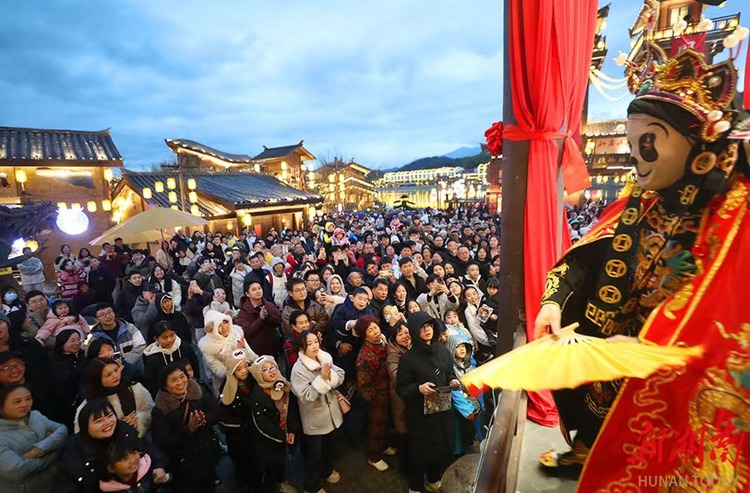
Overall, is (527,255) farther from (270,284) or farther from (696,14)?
(696,14)

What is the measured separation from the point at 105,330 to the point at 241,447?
9.78ft

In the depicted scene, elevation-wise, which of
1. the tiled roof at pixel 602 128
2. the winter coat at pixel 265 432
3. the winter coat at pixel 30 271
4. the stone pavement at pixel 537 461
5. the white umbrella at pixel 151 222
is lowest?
the winter coat at pixel 265 432

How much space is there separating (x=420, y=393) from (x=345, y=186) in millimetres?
36684

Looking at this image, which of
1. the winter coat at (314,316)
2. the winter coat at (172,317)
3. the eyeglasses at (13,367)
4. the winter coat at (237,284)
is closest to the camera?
the eyeglasses at (13,367)

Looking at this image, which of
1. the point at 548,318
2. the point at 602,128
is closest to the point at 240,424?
the point at 548,318

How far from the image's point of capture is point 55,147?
640 inches

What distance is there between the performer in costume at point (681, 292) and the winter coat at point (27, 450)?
155 inches

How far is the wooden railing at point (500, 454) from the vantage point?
149 centimetres

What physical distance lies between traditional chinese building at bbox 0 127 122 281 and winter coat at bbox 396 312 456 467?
52.5ft

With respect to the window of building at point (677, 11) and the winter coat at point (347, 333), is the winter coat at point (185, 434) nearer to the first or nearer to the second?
the winter coat at point (347, 333)

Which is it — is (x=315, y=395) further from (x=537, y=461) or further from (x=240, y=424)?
(x=537, y=461)

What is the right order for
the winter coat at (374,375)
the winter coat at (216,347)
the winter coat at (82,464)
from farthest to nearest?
the winter coat at (216,347), the winter coat at (374,375), the winter coat at (82,464)

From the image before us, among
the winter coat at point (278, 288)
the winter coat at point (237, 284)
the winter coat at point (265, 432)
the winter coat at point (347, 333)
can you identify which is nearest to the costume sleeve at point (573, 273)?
the winter coat at point (265, 432)

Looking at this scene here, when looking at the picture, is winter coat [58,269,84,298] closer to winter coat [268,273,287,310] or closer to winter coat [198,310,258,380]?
winter coat [268,273,287,310]
